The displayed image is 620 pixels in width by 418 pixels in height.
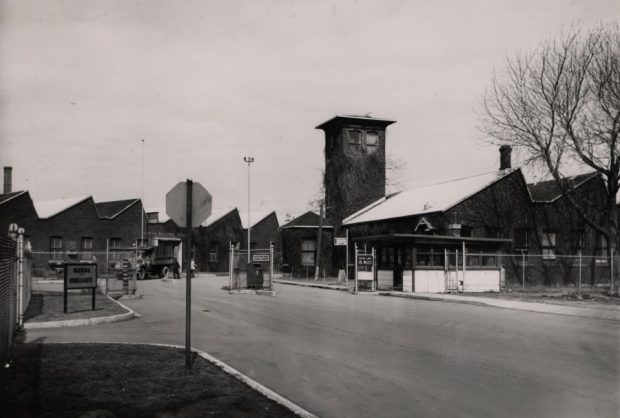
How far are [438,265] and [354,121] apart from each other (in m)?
19.6

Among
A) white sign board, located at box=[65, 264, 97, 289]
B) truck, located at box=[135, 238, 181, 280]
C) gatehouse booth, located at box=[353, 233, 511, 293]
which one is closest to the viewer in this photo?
white sign board, located at box=[65, 264, 97, 289]

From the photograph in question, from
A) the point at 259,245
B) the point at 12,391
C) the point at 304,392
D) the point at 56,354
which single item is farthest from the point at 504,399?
the point at 259,245

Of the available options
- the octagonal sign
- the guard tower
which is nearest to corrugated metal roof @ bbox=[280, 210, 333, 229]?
the guard tower

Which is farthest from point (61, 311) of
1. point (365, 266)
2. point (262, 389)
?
point (365, 266)

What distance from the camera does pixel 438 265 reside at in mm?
29516

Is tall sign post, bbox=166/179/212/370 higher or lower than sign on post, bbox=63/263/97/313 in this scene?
higher

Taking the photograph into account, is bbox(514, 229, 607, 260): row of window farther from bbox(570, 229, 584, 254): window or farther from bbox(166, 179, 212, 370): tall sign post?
bbox(166, 179, 212, 370): tall sign post

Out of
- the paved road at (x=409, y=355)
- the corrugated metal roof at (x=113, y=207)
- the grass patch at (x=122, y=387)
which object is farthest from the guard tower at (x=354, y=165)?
the grass patch at (x=122, y=387)

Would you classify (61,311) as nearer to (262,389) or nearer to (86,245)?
(262,389)

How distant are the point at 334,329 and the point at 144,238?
48.8m

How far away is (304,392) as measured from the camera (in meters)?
8.21

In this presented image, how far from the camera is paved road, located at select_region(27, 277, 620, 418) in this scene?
7.62 metres

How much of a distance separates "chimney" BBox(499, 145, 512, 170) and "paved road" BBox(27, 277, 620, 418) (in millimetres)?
20398

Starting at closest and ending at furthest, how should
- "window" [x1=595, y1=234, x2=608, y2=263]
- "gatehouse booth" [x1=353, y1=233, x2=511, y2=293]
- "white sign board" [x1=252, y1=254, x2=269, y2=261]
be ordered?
"gatehouse booth" [x1=353, y1=233, x2=511, y2=293], "white sign board" [x1=252, y1=254, x2=269, y2=261], "window" [x1=595, y1=234, x2=608, y2=263]
